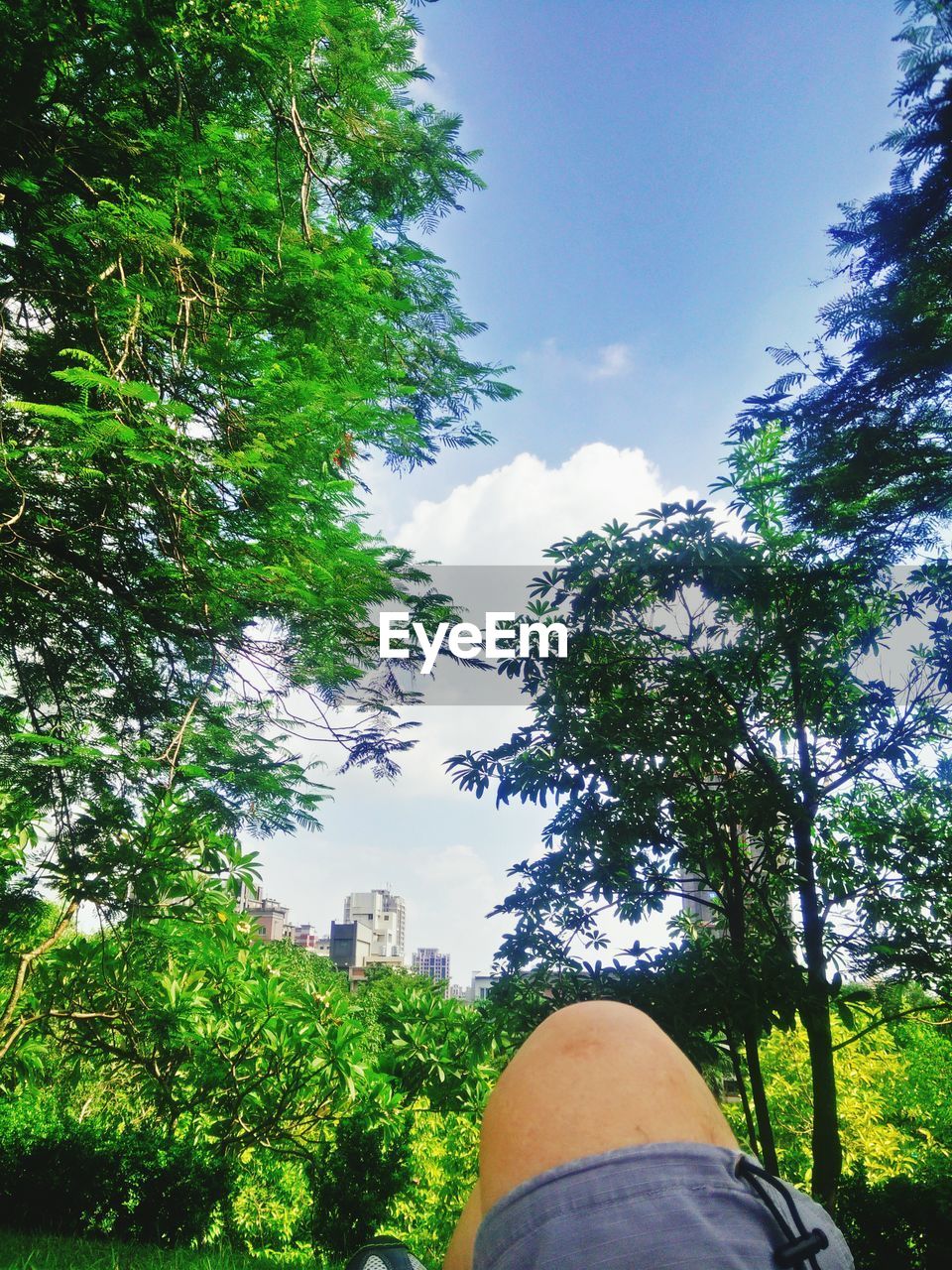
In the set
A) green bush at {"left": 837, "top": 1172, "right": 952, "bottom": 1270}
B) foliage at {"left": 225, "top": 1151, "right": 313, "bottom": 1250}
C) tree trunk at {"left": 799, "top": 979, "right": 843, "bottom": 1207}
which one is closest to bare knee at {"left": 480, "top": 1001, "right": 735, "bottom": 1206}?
tree trunk at {"left": 799, "top": 979, "right": 843, "bottom": 1207}

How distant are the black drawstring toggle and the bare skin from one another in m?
0.13

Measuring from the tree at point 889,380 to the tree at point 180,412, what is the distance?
2896 mm

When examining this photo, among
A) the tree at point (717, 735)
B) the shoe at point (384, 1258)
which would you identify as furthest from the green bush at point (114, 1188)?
the shoe at point (384, 1258)

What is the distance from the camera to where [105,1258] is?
6.00 m

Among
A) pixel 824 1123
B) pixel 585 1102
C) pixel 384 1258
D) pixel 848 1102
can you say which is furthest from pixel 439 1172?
pixel 585 1102

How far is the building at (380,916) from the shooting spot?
325 feet

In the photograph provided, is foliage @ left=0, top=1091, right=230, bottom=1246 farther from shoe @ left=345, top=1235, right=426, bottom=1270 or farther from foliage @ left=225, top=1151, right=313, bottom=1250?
shoe @ left=345, top=1235, right=426, bottom=1270

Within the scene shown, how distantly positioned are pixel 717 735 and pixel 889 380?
2.63 metres

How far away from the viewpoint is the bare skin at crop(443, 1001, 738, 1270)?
0.80m

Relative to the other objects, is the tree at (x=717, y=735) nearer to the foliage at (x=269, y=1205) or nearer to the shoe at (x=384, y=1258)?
the shoe at (x=384, y=1258)

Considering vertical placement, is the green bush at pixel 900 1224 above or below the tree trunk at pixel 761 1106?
below

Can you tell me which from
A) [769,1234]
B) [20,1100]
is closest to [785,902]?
[769,1234]

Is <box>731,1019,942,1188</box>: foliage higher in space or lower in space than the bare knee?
lower

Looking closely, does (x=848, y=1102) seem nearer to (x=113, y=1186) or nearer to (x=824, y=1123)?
(x=824, y=1123)
